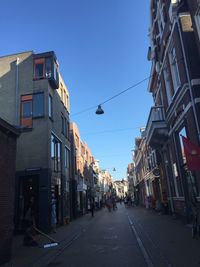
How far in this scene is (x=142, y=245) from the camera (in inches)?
405

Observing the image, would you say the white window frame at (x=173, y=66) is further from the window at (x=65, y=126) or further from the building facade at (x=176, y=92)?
the window at (x=65, y=126)

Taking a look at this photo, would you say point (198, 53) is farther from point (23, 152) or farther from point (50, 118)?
point (23, 152)

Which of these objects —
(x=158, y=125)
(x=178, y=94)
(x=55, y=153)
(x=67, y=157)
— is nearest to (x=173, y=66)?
(x=178, y=94)

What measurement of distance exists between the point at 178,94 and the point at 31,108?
34.6ft

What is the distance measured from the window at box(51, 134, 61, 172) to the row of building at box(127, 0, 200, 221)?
7297 mm

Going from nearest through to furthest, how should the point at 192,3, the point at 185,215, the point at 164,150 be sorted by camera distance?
1. the point at 192,3
2. the point at 185,215
3. the point at 164,150

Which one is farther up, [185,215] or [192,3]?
[192,3]

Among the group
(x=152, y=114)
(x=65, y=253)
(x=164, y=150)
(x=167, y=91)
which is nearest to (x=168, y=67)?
(x=167, y=91)

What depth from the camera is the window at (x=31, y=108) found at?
2011cm

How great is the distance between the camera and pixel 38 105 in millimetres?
20297

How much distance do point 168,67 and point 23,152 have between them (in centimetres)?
1122

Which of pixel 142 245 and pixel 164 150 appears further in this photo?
pixel 164 150

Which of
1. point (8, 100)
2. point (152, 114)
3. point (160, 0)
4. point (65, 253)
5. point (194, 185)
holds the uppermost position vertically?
point (160, 0)

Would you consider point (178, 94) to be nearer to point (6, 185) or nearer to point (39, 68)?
point (6, 185)
